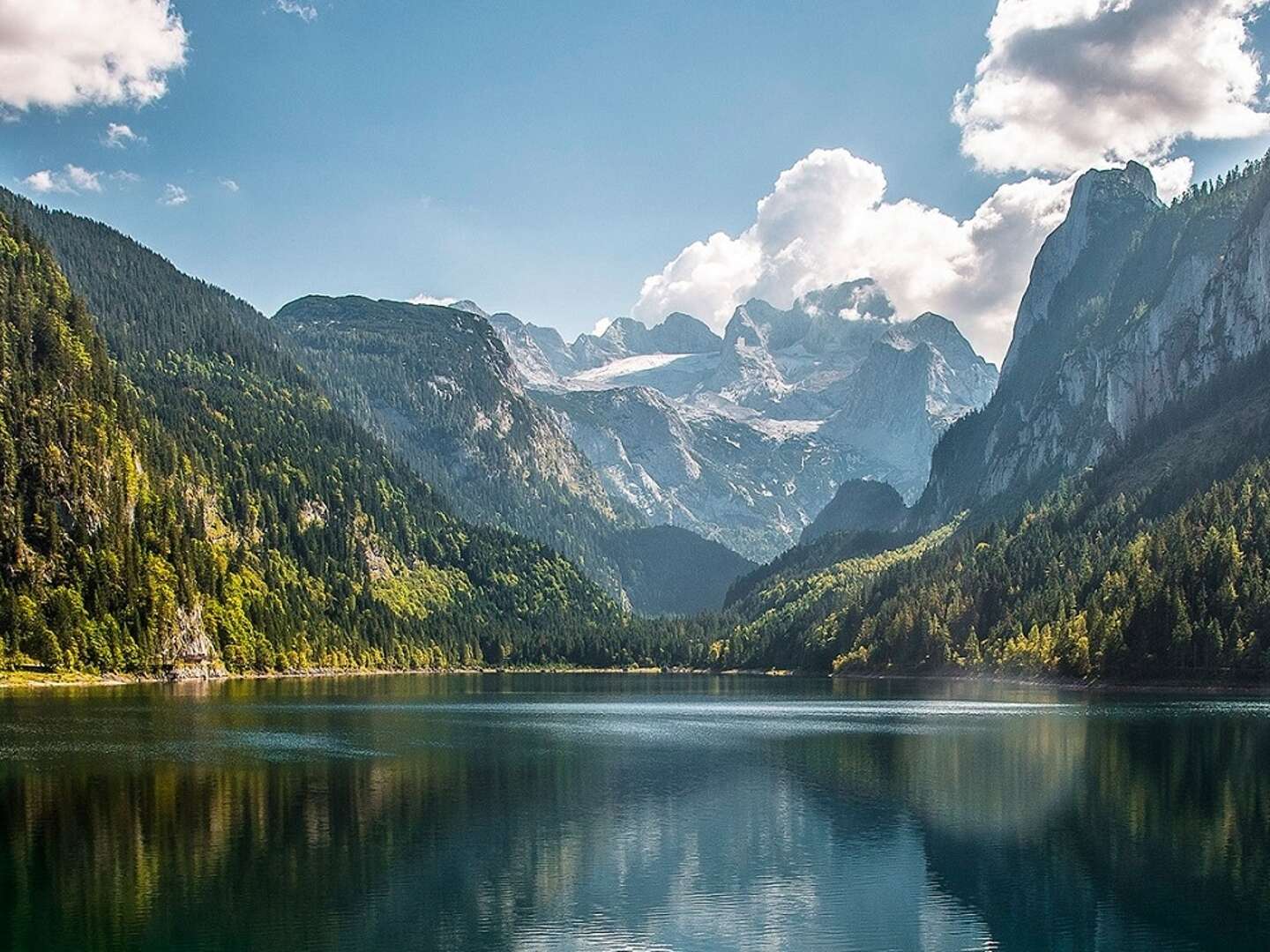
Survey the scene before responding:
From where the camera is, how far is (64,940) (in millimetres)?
44688

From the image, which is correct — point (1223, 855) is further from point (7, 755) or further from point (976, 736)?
point (7, 755)

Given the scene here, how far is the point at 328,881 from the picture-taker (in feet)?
177

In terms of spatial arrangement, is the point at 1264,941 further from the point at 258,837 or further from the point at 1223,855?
the point at 258,837

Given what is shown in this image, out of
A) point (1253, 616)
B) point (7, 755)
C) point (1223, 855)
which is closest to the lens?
point (1223, 855)

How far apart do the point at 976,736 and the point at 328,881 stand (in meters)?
81.9

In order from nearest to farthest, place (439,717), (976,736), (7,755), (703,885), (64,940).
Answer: (64,940), (703,885), (7,755), (976,736), (439,717)

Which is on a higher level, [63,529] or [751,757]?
[63,529]

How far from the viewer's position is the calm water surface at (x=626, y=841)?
48.4 m

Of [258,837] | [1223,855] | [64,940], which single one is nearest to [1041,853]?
[1223,855]

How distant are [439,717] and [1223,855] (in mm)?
103369

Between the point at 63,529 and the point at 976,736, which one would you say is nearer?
the point at 976,736

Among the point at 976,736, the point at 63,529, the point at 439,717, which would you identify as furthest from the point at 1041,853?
the point at 63,529

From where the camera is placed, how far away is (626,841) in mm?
66062

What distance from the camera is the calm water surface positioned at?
48438 mm
